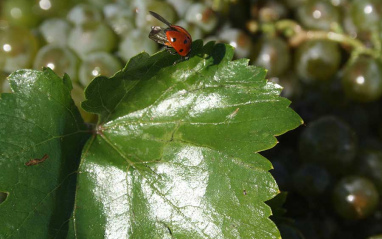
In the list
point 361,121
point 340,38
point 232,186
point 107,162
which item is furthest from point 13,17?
point 361,121

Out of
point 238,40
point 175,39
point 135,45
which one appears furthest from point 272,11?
point 175,39

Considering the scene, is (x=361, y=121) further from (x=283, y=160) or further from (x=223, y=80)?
(x=223, y=80)

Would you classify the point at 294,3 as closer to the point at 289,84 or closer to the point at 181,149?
the point at 289,84

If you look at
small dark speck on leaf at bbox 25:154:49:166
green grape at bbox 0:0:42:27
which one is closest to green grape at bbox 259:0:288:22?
green grape at bbox 0:0:42:27

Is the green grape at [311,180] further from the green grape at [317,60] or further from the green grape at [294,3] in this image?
the green grape at [294,3]

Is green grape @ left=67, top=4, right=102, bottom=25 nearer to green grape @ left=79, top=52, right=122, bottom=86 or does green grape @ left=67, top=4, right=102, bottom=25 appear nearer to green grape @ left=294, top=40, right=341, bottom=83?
green grape @ left=79, top=52, right=122, bottom=86

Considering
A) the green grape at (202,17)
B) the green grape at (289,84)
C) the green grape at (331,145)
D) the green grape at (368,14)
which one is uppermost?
the green grape at (368,14)

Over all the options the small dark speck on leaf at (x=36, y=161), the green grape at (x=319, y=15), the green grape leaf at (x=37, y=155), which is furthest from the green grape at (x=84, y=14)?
the green grape at (x=319, y=15)
